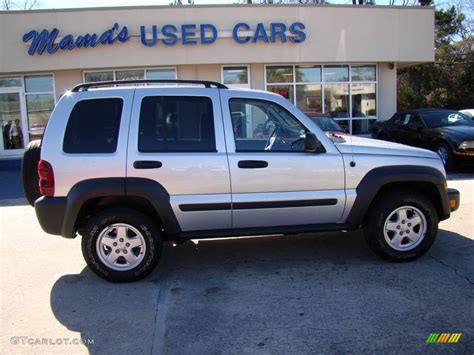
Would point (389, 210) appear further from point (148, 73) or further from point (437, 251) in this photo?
point (148, 73)

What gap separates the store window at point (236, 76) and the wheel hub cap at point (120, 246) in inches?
527

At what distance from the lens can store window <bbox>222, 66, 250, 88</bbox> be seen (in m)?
17.4

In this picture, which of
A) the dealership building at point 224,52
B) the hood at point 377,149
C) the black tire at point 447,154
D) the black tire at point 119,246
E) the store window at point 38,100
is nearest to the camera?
the black tire at point 119,246

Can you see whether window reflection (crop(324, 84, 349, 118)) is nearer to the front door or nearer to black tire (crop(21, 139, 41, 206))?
the front door

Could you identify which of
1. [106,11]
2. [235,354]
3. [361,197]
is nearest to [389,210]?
[361,197]

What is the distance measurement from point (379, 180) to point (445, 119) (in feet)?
29.1

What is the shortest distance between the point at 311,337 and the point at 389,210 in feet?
6.35

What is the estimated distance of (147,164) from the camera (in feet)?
14.8

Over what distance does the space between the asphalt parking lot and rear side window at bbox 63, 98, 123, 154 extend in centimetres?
138

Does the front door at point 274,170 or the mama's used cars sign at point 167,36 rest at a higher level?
the mama's used cars sign at point 167,36

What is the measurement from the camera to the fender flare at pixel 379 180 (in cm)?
482

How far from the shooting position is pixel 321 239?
604 cm

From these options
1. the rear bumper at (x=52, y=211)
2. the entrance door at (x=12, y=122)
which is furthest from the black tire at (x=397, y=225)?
the entrance door at (x=12, y=122)

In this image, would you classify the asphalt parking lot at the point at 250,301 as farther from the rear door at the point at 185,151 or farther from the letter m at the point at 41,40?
the letter m at the point at 41,40
